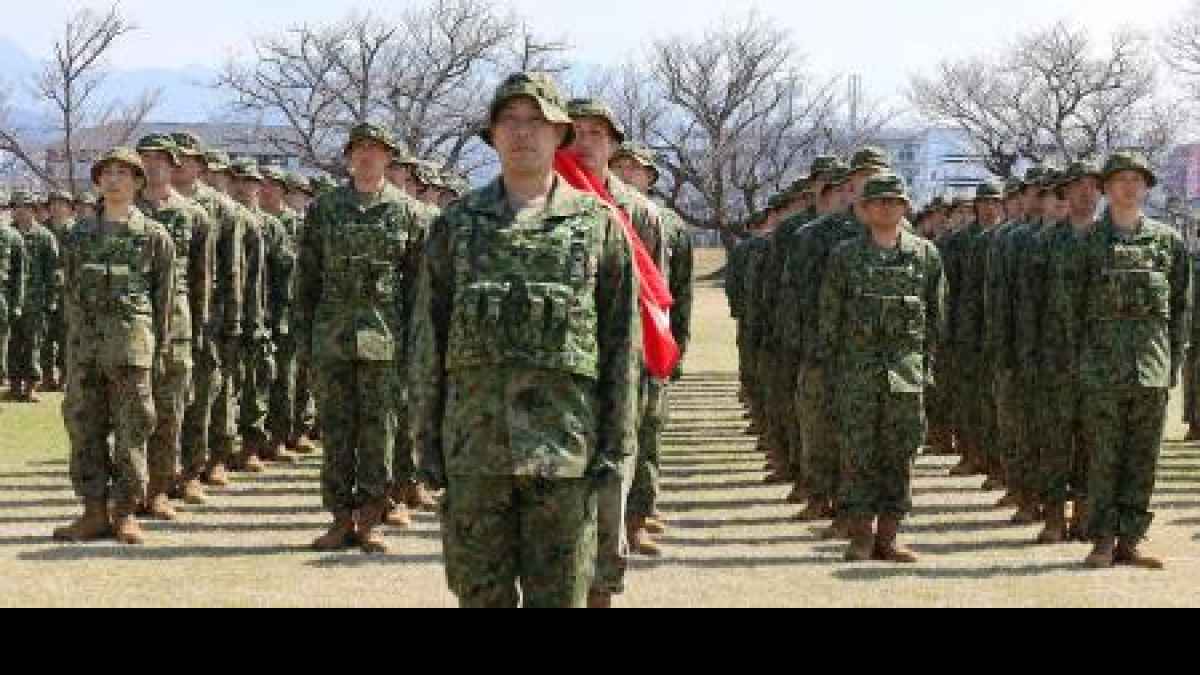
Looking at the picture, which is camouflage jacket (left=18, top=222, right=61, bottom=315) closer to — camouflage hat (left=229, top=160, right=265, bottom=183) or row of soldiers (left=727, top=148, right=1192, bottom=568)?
camouflage hat (left=229, top=160, right=265, bottom=183)

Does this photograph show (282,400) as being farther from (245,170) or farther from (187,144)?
(187,144)

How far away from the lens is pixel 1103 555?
9.57 m

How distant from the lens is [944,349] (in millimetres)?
14602

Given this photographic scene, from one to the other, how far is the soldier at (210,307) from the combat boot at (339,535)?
8.02 feet

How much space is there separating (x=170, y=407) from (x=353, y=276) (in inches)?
78.6

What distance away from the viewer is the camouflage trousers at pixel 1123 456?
948 cm

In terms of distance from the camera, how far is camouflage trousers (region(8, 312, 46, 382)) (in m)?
20.4

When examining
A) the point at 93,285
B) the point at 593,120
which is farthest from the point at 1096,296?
the point at 93,285

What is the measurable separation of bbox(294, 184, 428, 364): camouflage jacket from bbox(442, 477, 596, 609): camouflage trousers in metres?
4.27

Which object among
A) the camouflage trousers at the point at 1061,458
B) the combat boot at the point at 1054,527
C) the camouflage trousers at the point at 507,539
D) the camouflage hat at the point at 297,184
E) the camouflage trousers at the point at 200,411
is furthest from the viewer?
the camouflage hat at the point at 297,184

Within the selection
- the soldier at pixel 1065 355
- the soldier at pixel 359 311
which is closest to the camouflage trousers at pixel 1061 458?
the soldier at pixel 1065 355

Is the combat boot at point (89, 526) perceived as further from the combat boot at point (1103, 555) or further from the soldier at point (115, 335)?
the combat boot at point (1103, 555)

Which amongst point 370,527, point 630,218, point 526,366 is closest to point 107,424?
point 370,527
